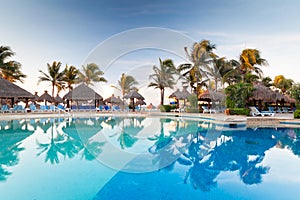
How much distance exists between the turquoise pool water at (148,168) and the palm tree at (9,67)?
12.6 metres

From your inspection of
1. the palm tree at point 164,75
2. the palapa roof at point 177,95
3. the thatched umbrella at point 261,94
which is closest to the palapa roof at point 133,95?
the palm tree at point 164,75

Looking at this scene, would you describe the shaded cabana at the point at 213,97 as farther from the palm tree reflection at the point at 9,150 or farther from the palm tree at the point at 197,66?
the palm tree reflection at the point at 9,150

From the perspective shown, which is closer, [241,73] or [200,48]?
[200,48]

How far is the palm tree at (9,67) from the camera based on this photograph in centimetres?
1706

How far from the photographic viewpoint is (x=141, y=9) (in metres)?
12.3

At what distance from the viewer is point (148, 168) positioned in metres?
4.52

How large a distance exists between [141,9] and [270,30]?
322 inches

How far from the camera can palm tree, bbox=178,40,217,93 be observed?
60.5 ft

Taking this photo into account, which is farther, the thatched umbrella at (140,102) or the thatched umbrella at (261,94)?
the thatched umbrella at (140,102)

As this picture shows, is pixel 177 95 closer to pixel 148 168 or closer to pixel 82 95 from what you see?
pixel 82 95

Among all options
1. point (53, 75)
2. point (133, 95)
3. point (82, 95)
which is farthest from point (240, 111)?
point (53, 75)

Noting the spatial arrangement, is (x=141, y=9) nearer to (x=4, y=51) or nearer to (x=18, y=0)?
(x=18, y=0)

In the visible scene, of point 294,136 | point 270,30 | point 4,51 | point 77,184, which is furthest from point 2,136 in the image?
point 270,30

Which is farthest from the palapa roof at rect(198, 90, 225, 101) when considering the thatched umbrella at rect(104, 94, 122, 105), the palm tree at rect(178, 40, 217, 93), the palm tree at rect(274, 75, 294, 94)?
the palm tree at rect(274, 75, 294, 94)
